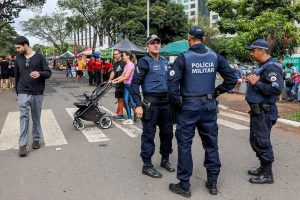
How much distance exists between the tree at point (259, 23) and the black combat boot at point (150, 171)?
9.82 m

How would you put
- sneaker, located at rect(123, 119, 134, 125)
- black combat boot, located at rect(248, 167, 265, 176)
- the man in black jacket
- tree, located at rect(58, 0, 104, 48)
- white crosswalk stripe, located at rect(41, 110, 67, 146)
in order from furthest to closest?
tree, located at rect(58, 0, 104, 48) < sneaker, located at rect(123, 119, 134, 125) < white crosswalk stripe, located at rect(41, 110, 67, 146) < the man in black jacket < black combat boot, located at rect(248, 167, 265, 176)

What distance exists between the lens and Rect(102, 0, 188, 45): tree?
103 feet

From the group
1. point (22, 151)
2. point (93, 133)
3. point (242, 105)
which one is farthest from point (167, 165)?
point (242, 105)

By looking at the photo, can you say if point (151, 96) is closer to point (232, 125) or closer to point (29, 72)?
point (29, 72)

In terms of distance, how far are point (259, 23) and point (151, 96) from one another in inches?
483

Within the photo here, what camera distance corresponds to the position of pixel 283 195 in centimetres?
426

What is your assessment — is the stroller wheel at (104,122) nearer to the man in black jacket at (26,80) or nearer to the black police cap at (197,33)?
the man in black jacket at (26,80)

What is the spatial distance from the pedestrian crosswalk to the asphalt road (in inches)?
0.8

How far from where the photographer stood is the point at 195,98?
413 cm

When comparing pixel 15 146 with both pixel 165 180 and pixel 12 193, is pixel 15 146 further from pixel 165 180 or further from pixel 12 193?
pixel 165 180

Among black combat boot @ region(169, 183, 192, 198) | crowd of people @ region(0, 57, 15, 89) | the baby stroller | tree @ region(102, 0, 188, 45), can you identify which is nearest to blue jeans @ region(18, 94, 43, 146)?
the baby stroller

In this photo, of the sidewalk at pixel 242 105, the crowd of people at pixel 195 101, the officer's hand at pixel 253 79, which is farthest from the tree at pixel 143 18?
the officer's hand at pixel 253 79

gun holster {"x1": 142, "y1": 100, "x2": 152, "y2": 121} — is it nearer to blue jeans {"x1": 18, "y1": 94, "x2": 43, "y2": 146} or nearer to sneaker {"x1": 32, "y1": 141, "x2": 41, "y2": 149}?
blue jeans {"x1": 18, "y1": 94, "x2": 43, "y2": 146}

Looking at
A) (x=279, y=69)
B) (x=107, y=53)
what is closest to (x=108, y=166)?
(x=279, y=69)
